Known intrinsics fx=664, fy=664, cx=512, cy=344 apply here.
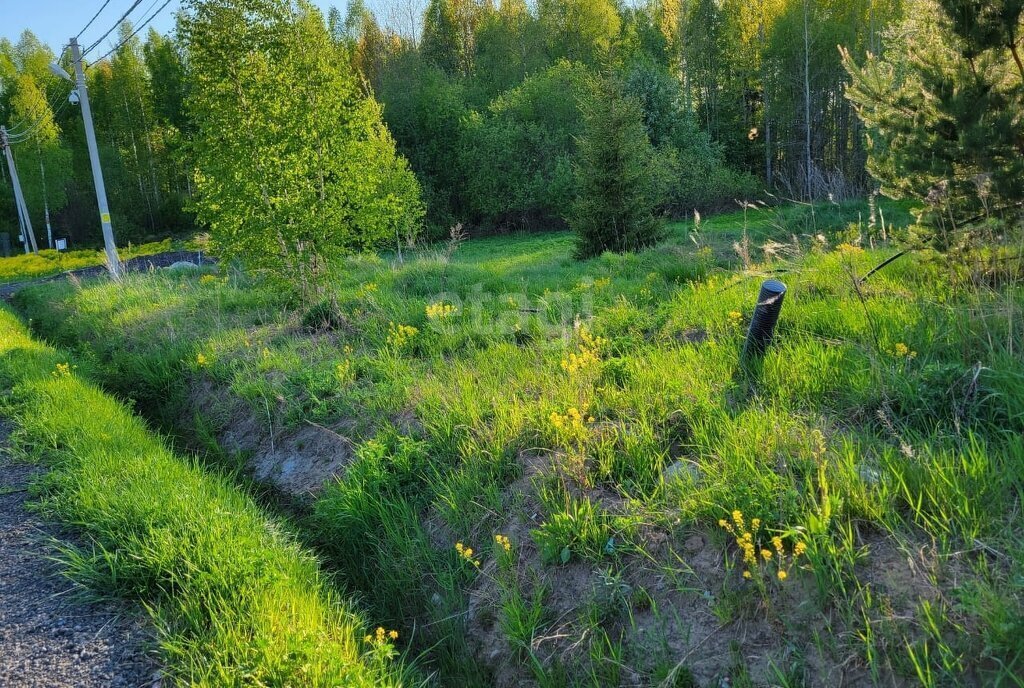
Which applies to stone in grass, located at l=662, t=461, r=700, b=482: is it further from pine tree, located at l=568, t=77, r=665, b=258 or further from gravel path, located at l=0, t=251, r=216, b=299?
gravel path, located at l=0, t=251, r=216, b=299

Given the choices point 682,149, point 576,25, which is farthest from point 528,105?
point 576,25

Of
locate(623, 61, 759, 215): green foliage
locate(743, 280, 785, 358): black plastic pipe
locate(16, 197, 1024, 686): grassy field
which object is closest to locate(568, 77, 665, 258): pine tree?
locate(16, 197, 1024, 686): grassy field

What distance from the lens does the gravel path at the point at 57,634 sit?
9.44 ft

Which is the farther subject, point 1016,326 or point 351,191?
point 351,191

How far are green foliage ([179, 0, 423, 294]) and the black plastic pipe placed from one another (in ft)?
19.7

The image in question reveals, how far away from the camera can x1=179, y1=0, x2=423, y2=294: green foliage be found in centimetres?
836

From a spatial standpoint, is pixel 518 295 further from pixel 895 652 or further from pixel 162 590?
pixel 895 652

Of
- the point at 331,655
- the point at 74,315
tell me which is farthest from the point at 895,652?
the point at 74,315

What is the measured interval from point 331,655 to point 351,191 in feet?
23.1

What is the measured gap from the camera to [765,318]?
14.1 feet

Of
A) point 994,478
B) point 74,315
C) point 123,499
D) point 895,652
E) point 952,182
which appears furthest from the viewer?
point 74,315

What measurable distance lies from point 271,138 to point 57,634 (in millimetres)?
6633

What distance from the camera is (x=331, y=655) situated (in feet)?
9.73

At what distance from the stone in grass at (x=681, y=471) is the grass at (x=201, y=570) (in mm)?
1660
